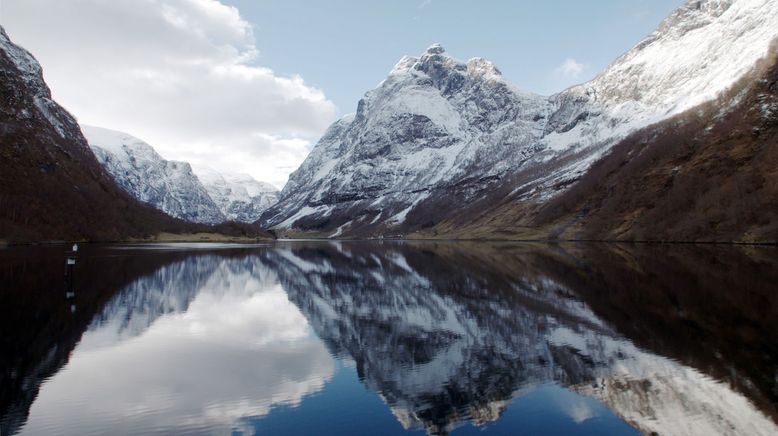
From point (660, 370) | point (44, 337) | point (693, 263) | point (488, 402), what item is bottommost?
point (44, 337)

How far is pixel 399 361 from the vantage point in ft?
77.2

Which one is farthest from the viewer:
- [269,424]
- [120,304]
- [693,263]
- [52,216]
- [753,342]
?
[52,216]

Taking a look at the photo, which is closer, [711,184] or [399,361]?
[399,361]

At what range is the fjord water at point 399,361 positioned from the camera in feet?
53.1

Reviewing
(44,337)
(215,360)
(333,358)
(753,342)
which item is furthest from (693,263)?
(44,337)

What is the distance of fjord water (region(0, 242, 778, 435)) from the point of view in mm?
16172

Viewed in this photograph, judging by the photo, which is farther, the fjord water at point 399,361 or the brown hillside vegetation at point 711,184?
the brown hillside vegetation at point 711,184

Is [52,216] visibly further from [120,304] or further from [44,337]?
[44,337]

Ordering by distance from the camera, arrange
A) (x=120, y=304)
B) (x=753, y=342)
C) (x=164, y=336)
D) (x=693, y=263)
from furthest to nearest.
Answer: (x=693, y=263) < (x=120, y=304) < (x=164, y=336) < (x=753, y=342)

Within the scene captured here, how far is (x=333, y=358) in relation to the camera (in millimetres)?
24547

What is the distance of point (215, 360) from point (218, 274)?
45.0 meters

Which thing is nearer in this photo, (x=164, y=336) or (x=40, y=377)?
(x=40, y=377)

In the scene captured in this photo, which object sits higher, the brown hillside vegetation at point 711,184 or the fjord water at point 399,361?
the brown hillside vegetation at point 711,184

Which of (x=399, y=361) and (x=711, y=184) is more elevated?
(x=711, y=184)
